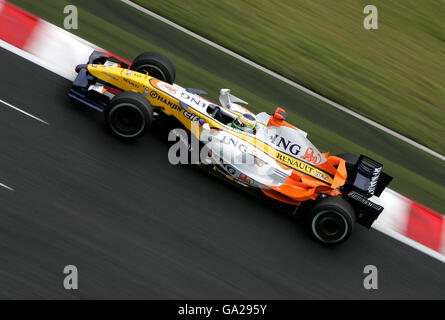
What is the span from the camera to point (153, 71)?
7594 mm

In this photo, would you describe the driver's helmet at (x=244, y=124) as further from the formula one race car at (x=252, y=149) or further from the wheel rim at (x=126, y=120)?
the wheel rim at (x=126, y=120)

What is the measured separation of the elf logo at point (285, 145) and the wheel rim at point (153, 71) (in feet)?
6.38

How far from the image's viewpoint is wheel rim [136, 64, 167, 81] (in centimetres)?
757

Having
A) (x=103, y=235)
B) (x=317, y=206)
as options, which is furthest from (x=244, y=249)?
(x=103, y=235)

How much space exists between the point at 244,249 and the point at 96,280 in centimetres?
197

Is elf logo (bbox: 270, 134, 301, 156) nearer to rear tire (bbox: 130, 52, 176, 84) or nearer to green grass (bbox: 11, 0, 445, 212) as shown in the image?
green grass (bbox: 11, 0, 445, 212)

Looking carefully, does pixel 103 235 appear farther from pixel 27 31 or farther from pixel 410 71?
pixel 410 71

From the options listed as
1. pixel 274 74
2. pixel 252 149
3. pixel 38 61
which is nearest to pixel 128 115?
pixel 252 149

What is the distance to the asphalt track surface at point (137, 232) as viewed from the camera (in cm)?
598

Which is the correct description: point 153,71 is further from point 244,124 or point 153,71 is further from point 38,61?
point 38,61

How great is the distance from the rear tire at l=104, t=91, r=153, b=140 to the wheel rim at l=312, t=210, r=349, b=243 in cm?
268

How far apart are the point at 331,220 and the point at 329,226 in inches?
5.0

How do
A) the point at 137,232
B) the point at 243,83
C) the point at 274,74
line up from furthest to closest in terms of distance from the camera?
1. the point at 274,74
2. the point at 243,83
3. the point at 137,232

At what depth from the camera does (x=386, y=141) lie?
30.6 feet
